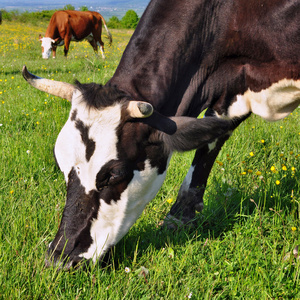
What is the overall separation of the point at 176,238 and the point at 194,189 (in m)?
0.64

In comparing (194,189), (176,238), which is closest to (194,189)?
(194,189)

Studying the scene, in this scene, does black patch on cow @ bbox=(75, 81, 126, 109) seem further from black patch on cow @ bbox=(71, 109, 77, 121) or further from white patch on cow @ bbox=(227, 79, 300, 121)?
white patch on cow @ bbox=(227, 79, 300, 121)

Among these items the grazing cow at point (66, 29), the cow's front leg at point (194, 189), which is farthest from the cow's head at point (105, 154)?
the grazing cow at point (66, 29)

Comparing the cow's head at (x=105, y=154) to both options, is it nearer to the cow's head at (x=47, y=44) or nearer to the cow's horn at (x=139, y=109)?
the cow's horn at (x=139, y=109)

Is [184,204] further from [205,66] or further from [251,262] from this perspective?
[205,66]

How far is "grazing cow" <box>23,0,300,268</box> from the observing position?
7.18 ft

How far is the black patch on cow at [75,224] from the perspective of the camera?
7.54ft

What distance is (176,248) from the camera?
2701 millimetres

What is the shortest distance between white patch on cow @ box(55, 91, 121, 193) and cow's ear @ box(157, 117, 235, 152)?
32 cm

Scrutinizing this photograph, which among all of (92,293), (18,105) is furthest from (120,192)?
(18,105)

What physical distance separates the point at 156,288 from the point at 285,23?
1894 millimetres

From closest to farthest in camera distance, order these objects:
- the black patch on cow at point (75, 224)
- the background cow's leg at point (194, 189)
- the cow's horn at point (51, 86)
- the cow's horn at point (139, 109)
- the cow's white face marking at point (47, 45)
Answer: the cow's horn at point (139, 109) → the black patch on cow at point (75, 224) → the cow's horn at point (51, 86) → the background cow's leg at point (194, 189) → the cow's white face marking at point (47, 45)

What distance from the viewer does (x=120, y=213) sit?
241 cm

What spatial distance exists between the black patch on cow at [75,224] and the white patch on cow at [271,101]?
1287 millimetres
